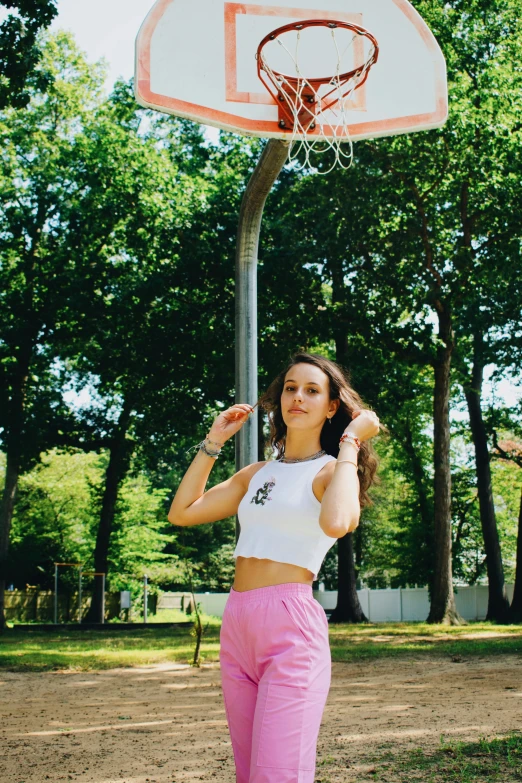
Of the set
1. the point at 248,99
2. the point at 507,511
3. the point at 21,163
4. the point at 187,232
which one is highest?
the point at 21,163

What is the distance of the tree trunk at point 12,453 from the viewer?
24595 millimetres

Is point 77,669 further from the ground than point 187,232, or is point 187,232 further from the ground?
point 187,232

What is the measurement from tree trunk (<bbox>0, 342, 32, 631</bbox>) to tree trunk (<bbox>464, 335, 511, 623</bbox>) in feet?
45.0

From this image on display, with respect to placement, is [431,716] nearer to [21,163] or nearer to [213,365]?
[213,365]

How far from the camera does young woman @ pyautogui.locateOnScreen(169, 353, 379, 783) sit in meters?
2.78

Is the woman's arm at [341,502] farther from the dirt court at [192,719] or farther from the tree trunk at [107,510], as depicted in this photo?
the tree trunk at [107,510]

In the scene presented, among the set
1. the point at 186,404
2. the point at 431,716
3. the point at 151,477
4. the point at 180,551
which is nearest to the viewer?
the point at 431,716

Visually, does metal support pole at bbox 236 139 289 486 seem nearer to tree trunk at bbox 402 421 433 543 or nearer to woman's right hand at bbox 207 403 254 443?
woman's right hand at bbox 207 403 254 443

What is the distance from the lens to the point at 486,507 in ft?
88.2

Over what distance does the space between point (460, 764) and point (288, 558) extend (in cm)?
355

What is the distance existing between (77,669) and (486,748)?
8.82 m

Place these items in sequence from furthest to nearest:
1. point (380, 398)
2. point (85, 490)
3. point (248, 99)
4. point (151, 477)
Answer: point (151, 477) → point (85, 490) → point (380, 398) → point (248, 99)

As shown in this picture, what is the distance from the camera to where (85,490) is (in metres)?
37.4

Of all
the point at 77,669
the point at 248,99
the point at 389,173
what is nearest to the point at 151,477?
the point at 389,173
